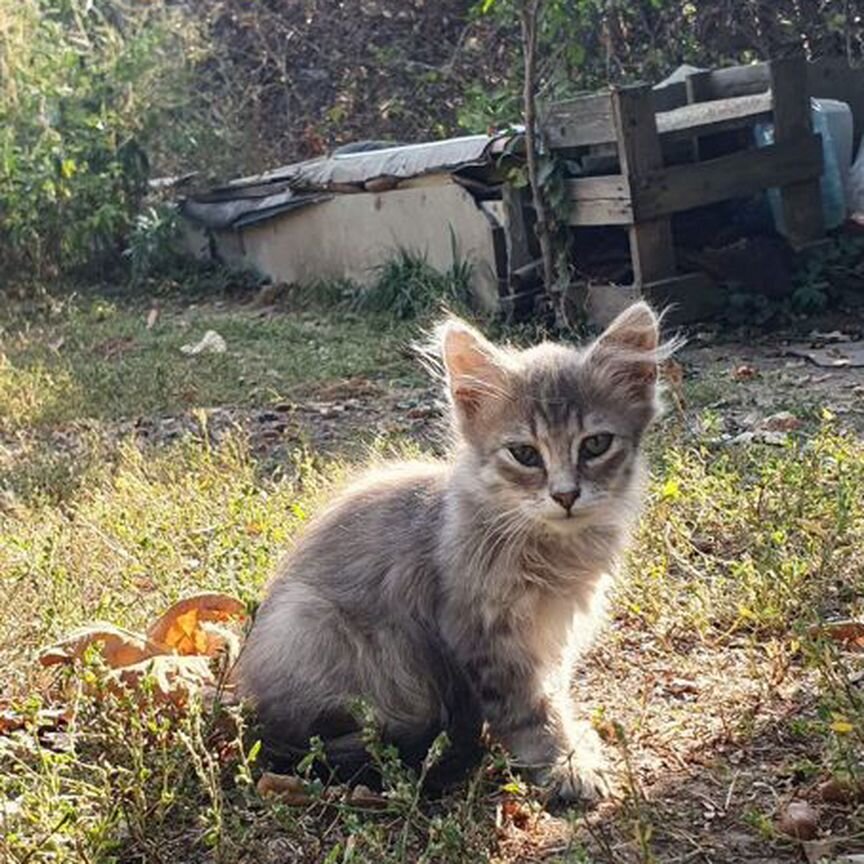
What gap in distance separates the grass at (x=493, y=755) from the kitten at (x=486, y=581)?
0.14 meters

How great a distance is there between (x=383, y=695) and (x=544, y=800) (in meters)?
0.45

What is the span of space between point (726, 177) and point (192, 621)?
242 inches

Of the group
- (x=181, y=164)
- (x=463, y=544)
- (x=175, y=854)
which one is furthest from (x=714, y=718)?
(x=181, y=164)

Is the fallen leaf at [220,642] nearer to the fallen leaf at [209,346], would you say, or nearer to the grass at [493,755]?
the grass at [493,755]

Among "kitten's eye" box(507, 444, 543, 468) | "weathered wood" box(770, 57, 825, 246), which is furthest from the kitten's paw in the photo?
"weathered wood" box(770, 57, 825, 246)

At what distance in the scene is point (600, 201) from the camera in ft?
29.8

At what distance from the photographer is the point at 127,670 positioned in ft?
11.6

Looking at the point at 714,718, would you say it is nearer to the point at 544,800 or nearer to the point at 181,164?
the point at 544,800

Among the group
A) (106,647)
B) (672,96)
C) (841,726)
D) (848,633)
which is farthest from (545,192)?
(841,726)

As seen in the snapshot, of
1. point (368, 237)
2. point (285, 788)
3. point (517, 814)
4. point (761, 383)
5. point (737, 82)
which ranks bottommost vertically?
point (761, 383)

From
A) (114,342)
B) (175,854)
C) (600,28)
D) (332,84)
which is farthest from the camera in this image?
(332,84)

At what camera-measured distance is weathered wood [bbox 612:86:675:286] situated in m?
8.80

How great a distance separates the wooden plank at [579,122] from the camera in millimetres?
8977

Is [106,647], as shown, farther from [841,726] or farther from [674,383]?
[674,383]
